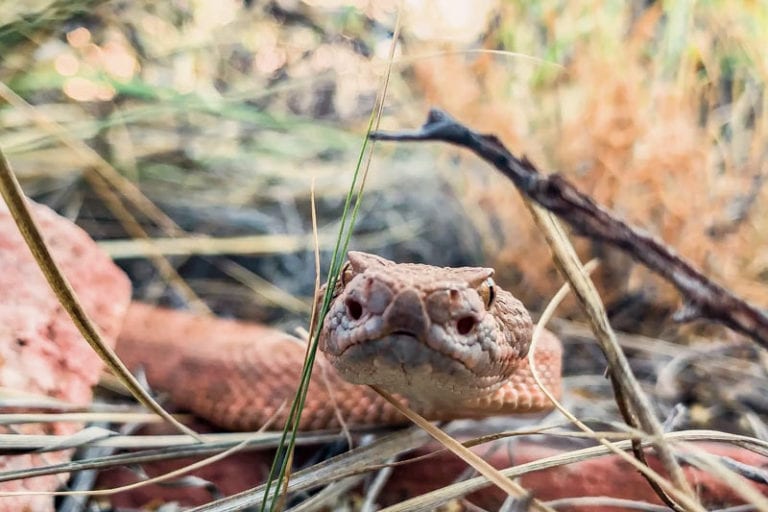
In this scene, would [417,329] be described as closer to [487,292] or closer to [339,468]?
[487,292]

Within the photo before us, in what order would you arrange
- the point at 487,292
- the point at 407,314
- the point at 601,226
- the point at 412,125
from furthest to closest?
the point at 412,125 → the point at 487,292 → the point at 601,226 → the point at 407,314

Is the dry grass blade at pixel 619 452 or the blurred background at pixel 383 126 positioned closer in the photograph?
the dry grass blade at pixel 619 452

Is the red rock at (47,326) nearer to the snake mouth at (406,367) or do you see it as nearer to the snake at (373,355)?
the snake at (373,355)

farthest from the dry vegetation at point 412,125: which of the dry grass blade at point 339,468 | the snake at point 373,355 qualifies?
the dry grass blade at point 339,468

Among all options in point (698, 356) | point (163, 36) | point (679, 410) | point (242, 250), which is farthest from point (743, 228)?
point (163, 36)

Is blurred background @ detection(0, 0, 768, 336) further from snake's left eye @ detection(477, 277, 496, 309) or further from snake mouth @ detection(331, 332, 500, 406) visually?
snake mouth @ detection(331, 332, 500, 406)

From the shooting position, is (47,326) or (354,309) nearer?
(354,309)

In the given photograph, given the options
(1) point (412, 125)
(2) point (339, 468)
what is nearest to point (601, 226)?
(2) point (339, 468)
